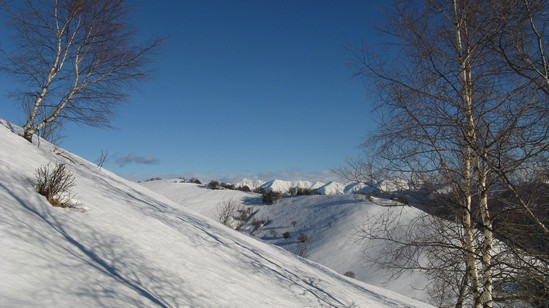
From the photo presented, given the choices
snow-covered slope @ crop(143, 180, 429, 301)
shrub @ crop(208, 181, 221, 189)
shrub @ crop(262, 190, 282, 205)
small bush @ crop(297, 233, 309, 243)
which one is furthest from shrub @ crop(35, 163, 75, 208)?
shrub @ crop(208, 181, 221, 189)

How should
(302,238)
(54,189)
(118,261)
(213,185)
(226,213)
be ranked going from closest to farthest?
(118,261)
(54,189)
(226,213)
(302,238)
(213,185)

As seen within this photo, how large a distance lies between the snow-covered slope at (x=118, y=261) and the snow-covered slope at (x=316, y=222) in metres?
12.3

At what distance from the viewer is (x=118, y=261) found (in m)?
3.99

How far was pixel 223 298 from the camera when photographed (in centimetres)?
427

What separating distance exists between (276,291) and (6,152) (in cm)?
507

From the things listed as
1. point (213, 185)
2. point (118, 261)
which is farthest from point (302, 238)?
point (118, 261)

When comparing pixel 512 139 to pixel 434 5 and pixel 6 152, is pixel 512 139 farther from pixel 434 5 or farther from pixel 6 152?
pixel 6 152

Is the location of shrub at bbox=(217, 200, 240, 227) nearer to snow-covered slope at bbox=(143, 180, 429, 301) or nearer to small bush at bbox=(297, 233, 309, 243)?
snow-covered slope at bbox=(143, 180, 429, 301)

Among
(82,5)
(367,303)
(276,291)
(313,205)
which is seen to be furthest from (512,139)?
(313,205)

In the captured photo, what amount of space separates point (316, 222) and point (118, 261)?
2659 cm

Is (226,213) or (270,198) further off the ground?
(270,198)

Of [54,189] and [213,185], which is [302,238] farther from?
[54,189]

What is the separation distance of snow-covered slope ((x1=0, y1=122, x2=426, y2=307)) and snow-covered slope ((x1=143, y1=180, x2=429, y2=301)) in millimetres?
12296

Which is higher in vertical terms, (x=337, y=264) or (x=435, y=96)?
(x=435, y=96)
